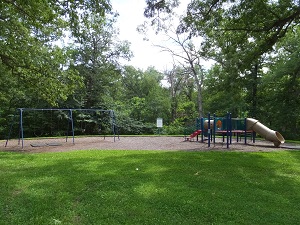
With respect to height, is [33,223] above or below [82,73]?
below

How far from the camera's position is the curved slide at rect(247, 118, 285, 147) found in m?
13.9

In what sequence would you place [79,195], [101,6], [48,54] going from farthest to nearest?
[48,54] → [101,6] → [79,195]

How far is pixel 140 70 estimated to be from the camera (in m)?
46.5

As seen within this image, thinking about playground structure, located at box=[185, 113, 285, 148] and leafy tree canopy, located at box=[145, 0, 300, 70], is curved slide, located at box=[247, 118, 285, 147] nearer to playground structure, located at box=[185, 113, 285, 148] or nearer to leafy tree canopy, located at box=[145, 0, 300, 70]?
playground structure, located at box=[185, 113, 285, 148]

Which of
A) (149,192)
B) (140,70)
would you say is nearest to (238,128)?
(149,192)

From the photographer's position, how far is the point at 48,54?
17547 mm

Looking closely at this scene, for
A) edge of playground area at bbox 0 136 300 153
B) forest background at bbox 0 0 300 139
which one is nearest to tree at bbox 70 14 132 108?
forest background at bbox 0 0 300 139

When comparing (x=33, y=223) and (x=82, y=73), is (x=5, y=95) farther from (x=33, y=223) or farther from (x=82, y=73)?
(x=33, y=223)

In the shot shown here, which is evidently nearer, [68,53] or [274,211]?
[274,211]

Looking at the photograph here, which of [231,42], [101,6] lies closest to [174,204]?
[101,6]

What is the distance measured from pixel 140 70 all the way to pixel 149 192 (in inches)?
1654

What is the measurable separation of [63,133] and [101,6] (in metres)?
18.5

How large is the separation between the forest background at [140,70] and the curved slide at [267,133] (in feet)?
10.6

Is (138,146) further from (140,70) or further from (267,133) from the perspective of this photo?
(140,70)
